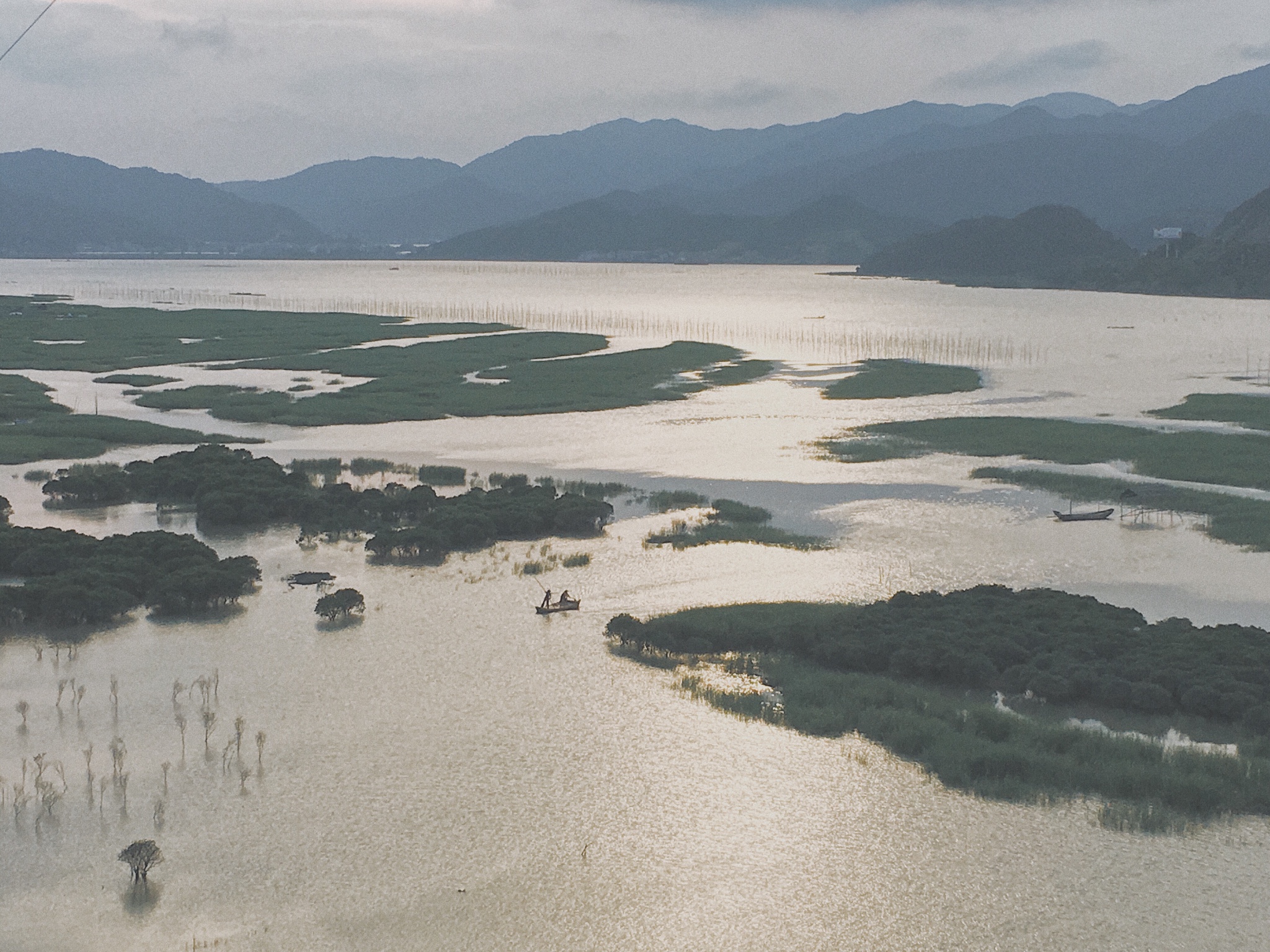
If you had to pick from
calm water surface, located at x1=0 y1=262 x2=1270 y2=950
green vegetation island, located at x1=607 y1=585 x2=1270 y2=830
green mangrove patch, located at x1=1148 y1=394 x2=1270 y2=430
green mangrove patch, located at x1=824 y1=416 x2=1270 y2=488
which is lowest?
calm water surface, located at x1=0 y1=262 x2=1270 y2=950

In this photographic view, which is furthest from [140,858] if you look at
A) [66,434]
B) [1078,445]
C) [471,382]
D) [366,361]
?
[366,361]

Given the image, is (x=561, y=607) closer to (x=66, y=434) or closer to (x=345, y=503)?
(x=345, y=503)

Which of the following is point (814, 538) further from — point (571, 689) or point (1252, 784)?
point (1252, 784)

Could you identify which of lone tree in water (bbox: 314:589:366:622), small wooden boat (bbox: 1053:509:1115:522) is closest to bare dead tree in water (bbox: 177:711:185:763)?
lone tree in water (bbox: 314:589:366:622)

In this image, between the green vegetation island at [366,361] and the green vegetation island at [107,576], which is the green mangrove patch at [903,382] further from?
the green vegetation island at [107,576]

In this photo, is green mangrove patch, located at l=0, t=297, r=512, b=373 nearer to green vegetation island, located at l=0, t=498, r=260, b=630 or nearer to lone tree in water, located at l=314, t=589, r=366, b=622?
green vegetation island, located at l=0, t=498, r=260, b=630

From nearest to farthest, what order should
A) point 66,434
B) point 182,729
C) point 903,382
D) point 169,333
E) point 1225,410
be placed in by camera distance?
point 182,729 < point 66,434 < point 1225,410 < point 903,382 < point 169,333
